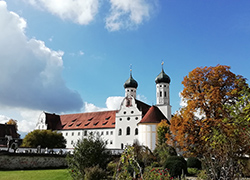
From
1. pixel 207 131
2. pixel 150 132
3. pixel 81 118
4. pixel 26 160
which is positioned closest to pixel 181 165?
pixel 207 131

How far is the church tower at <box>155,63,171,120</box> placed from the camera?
178ft

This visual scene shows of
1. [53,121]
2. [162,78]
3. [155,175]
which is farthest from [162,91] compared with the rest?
[155,175]

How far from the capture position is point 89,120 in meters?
63.8

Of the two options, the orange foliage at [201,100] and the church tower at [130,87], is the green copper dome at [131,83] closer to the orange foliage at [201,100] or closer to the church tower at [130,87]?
the church tower at [130,87]

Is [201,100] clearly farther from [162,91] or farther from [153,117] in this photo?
[162,91]

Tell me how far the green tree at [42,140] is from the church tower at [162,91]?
22339mm

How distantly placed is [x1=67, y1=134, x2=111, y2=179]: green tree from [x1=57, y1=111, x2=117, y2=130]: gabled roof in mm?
41814

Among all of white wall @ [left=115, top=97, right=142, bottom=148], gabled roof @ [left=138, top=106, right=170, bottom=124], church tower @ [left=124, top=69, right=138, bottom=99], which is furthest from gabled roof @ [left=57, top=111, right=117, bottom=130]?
gabled roof @ [left=138, top=106, right=170, bottom=124]

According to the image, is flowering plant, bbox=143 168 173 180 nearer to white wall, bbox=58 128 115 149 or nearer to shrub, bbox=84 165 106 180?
shrub, bbox=84 165 106 180

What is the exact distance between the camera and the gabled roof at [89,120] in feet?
195

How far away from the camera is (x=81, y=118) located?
6588cm

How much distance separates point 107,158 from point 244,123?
834 cm

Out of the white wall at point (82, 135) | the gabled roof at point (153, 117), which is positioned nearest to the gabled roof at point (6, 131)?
the white wall at point (82, 135)

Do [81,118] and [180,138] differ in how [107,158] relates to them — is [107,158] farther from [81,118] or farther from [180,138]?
[81,118]
